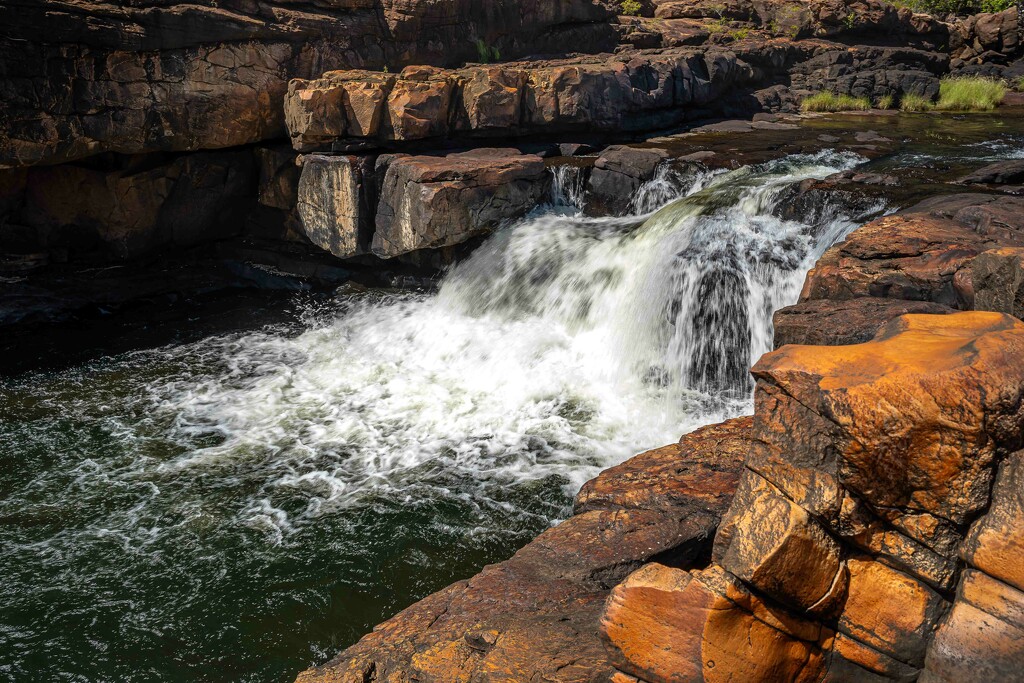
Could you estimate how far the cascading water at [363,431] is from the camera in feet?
18.4

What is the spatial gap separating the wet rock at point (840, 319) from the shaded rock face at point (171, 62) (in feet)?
29.4

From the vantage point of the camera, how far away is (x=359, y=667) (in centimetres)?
404

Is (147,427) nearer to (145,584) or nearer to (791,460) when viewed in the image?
(145,584)

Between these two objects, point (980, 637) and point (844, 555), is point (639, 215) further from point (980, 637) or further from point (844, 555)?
point (980, 637)

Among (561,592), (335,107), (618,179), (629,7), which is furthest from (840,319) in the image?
(629,7)

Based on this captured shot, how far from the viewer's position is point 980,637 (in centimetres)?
282

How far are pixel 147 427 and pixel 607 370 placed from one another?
497cm

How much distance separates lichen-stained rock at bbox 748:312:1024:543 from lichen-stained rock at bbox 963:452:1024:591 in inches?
2.0

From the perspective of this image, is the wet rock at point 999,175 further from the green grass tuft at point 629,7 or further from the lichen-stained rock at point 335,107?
the green grass tuft at point 629,7

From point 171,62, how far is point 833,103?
1114cm

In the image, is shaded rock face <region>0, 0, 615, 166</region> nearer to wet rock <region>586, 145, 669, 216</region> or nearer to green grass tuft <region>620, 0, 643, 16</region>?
green grass tuft <region>620, 0, 643, 16</region>

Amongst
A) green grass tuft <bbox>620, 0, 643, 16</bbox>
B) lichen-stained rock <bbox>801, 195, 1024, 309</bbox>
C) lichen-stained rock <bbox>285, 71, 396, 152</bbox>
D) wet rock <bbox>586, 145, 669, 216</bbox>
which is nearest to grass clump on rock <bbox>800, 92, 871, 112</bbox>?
green grass tuft <bbox>620, 0, 643, 16</bbox>

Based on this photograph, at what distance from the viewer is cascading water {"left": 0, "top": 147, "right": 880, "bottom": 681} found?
5613 mm

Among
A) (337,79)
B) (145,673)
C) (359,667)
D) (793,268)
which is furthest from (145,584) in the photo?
(337,79)
